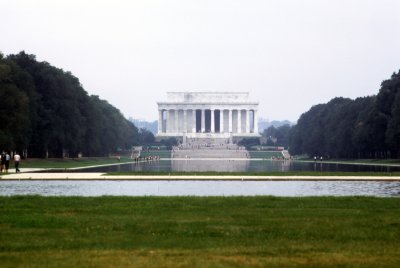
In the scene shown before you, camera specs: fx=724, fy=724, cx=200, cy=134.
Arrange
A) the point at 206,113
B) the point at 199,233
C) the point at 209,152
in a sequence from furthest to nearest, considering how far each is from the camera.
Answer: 1. the point at 206,113
2. the point at 209,152
3. the point at 199,233

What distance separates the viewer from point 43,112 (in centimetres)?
6825

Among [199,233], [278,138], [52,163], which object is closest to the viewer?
[199,233]

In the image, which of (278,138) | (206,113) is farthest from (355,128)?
(206,113)

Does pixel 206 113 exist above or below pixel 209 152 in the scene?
above

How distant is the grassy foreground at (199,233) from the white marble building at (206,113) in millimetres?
148947

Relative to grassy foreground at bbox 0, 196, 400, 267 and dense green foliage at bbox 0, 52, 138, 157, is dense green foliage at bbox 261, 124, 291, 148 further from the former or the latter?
grassy foreground at bbox 0, 196, 400, 267

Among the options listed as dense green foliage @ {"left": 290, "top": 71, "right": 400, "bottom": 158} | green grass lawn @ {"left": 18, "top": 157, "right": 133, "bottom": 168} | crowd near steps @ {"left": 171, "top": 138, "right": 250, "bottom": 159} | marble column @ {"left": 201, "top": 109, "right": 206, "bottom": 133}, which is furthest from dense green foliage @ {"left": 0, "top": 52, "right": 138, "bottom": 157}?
marble column @ {"left": 201, "top": 109, "right": 206, "bottom": 133}

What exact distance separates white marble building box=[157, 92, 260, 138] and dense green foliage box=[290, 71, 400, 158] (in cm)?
4593

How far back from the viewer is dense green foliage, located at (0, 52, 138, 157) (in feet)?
179

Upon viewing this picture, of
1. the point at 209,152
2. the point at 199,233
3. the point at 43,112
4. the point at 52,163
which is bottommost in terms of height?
the point at 199,233

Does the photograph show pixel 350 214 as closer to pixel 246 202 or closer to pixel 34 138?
pixel 246 202

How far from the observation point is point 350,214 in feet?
49.0

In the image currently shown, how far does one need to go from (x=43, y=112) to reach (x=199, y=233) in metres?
58.5

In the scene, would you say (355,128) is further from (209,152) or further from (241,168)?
(209,152)
